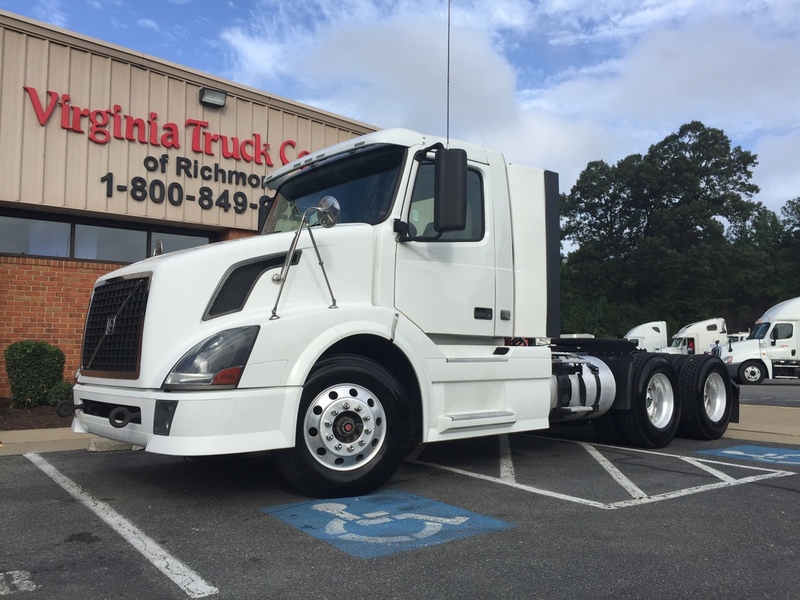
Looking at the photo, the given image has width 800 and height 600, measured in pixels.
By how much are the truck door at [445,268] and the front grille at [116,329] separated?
1917 mm

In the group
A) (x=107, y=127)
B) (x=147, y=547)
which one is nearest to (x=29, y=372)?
(x=107, y=127)

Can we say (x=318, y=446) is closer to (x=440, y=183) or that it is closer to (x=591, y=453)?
(x=440, y=183)

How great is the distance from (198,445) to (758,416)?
1001cm

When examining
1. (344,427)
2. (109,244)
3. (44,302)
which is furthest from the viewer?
(109,244)

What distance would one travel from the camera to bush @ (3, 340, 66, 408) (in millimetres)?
9672

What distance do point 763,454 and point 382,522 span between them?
16.8 ft

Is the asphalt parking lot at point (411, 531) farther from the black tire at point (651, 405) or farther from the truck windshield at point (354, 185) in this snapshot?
the truck windshield at point (354, 185)

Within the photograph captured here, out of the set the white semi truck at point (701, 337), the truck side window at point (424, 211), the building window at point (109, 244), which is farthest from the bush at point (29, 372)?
the white semi truck at point (701, 337)

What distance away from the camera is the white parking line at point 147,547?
3.34 m

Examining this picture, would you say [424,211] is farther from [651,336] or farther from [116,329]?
[651,336]

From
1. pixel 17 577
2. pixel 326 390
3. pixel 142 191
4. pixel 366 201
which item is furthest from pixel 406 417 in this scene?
pixel 142 191

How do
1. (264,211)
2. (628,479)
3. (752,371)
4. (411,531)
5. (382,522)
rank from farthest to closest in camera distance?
1. (752,371)
2. (264,211)
3. (628,479)
4. (382,522)
5. (411,531)

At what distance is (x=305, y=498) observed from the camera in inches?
200

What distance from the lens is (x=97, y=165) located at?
11.1 meters
